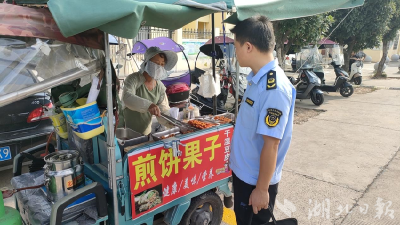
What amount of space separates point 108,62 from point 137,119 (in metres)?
1.34

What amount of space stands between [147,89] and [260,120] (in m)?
1.66

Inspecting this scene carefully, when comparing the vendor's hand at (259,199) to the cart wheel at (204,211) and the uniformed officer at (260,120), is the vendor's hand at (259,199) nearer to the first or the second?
the uniformed officer at (260,120)

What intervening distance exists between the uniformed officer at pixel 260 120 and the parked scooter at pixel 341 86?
7761mm

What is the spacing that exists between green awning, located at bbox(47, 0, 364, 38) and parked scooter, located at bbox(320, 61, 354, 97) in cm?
762

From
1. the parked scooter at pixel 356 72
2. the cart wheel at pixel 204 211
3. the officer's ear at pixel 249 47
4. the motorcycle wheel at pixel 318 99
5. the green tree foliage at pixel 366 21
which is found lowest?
the cart wheel at pixel 204 211

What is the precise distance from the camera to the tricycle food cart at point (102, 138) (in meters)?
1.45

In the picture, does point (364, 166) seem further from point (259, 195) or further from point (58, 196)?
point (58, 196)

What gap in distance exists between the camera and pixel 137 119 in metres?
2.99

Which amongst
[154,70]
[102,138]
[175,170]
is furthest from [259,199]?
[154,70]

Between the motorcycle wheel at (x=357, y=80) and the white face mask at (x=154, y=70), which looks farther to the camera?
the motorcycle wheel at (x=357, y=80)

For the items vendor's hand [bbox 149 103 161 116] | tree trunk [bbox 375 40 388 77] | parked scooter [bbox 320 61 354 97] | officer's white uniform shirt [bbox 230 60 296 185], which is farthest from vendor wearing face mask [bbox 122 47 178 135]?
tree trunk [bbox 375 40 388 77]

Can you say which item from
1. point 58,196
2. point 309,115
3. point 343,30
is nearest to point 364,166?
point 309,115

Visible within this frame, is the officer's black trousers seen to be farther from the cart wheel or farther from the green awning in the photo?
the green awning

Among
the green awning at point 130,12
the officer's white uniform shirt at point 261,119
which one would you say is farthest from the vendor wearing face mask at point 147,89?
the officer's white uniform shirt at point 261,119
